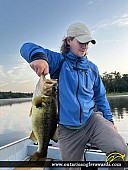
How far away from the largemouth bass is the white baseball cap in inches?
48.2

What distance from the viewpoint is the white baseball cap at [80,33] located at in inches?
142

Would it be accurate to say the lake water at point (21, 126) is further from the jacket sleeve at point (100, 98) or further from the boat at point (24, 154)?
the jacket sleeve at point (100, 98)


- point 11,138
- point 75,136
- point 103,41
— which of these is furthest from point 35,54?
point 103,41

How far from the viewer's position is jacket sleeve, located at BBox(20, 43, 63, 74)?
2.85m

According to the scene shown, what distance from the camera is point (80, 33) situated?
3.66 metres

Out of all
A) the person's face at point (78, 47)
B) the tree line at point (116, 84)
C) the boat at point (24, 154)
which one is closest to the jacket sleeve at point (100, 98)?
the person's face at point (78, 47)

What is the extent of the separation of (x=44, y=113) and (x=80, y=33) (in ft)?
5.01

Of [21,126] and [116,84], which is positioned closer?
[21,126]

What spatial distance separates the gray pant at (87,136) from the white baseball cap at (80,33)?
43.4 inches

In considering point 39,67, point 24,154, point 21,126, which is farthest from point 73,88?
point 21,126

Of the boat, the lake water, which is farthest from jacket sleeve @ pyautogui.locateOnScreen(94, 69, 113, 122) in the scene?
the lake water

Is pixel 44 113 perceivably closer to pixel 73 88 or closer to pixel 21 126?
pixel 73 88

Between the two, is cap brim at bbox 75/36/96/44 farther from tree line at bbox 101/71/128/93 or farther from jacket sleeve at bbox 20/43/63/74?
tree line at bbox 101/71/128/93

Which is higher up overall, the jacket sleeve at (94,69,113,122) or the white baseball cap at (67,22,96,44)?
the white baseball cap at (67,22,96,44)
